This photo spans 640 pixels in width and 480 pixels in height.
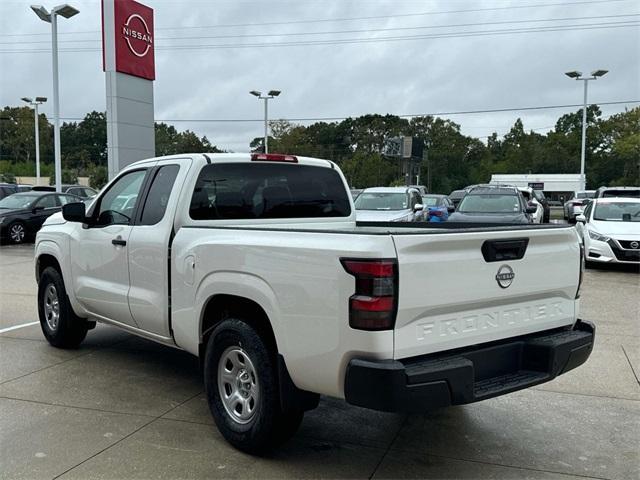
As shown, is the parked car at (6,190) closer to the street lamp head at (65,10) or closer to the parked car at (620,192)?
the street lamp head at (65,10)

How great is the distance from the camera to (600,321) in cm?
791

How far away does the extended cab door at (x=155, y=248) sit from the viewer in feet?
15.0

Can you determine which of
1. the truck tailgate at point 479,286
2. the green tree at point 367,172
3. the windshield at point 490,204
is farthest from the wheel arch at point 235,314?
the green tree at point 367,172

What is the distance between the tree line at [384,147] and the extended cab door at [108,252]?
225 ft

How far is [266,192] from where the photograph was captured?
198 inches

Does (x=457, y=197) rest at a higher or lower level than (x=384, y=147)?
lower

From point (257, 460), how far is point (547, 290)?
2.09 metres

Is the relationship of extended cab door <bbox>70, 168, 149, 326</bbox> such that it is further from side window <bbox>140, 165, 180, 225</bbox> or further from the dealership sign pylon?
the dealership sign pylon

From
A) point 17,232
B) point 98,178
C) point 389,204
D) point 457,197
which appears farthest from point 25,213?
point 98,178

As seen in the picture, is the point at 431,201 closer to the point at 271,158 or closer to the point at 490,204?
the point at 490,204

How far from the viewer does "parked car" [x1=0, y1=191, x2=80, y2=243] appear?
1773cm

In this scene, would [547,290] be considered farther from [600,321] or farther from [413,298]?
[600,321]

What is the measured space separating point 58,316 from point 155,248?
2.26 metres

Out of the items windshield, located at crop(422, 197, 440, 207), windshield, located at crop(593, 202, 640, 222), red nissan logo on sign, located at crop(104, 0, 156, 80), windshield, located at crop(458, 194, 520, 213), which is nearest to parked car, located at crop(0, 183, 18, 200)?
red nissan logo on sign, located at crop(104, 0, 156, 80)
